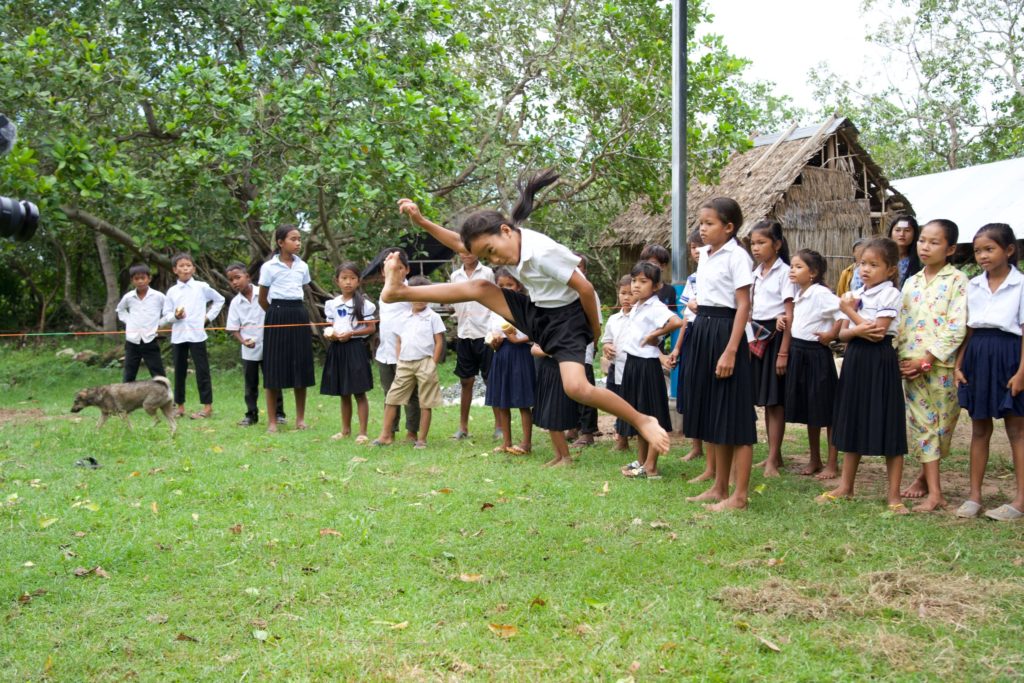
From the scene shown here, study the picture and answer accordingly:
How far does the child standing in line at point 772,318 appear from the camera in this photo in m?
6.15

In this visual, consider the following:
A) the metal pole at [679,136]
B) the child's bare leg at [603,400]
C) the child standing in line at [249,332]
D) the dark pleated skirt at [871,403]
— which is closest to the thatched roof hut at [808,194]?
the metal pole at [679,136]

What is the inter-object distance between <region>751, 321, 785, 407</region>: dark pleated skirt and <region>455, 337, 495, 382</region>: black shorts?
2687 mm

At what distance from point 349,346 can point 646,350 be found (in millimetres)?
2918

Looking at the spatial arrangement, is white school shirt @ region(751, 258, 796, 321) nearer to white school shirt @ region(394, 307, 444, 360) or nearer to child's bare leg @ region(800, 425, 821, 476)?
child's bare leg @ region(800, 425, 821, 476)

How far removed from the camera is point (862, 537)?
15.1 feet

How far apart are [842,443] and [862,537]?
33.6 inches

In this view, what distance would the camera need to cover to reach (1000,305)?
500 centimetres

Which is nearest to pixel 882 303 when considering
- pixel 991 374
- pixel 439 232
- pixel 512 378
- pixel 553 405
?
pixel 991 374

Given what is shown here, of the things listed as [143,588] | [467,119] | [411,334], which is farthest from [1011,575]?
[467,119]

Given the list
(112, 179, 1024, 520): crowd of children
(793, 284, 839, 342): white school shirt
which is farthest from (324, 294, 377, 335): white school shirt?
(793, 284, 839, 342): white school shirt

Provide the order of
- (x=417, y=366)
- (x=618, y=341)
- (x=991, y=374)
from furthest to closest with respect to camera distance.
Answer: (x=417, y=366) < (x=618, y=341) < (x=991, y=374)

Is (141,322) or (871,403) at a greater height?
(141,322)

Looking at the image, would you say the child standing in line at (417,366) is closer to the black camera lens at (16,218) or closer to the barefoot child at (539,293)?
the barefoot child at (539,293)

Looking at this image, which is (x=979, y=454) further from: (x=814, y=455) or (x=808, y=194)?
(x=808, y=194)
